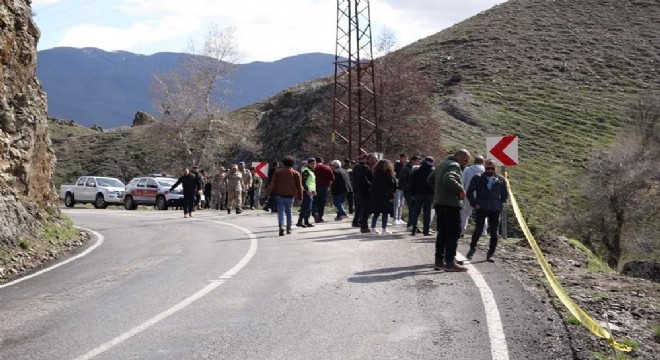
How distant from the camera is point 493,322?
809 centimetres

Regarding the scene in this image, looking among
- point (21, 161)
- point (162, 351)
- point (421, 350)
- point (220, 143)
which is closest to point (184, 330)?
point (162, 351)

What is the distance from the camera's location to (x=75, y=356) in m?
6.69

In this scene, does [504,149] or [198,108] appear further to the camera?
[198,108]

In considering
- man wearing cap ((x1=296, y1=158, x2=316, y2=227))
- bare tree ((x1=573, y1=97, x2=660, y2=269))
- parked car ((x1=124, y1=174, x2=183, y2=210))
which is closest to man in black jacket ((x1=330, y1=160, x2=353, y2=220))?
man wearing cap ((x1=296, y1=158, x2=316, y2=227))

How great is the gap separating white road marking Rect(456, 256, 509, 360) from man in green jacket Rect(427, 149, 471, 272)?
555 mm

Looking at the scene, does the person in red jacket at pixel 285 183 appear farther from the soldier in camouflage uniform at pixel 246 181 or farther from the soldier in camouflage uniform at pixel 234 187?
the soldier in camouflage uniform at pixel 246 181

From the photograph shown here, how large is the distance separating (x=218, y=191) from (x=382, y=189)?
1890cm

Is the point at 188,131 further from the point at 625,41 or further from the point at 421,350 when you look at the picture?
the point at 421,350

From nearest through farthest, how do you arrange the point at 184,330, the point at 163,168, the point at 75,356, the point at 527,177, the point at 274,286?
the point at 75,356
the point at 184,330
the point at 274,286
the point at 527,177
the point at 163,168

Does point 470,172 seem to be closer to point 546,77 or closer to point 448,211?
point 448,211

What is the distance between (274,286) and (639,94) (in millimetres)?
60875

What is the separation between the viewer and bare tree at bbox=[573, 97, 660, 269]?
3872 cm

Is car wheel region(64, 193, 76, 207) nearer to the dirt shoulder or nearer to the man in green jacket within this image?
the dirt shoulder

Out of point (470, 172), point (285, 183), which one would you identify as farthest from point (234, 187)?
point (470, 172)
